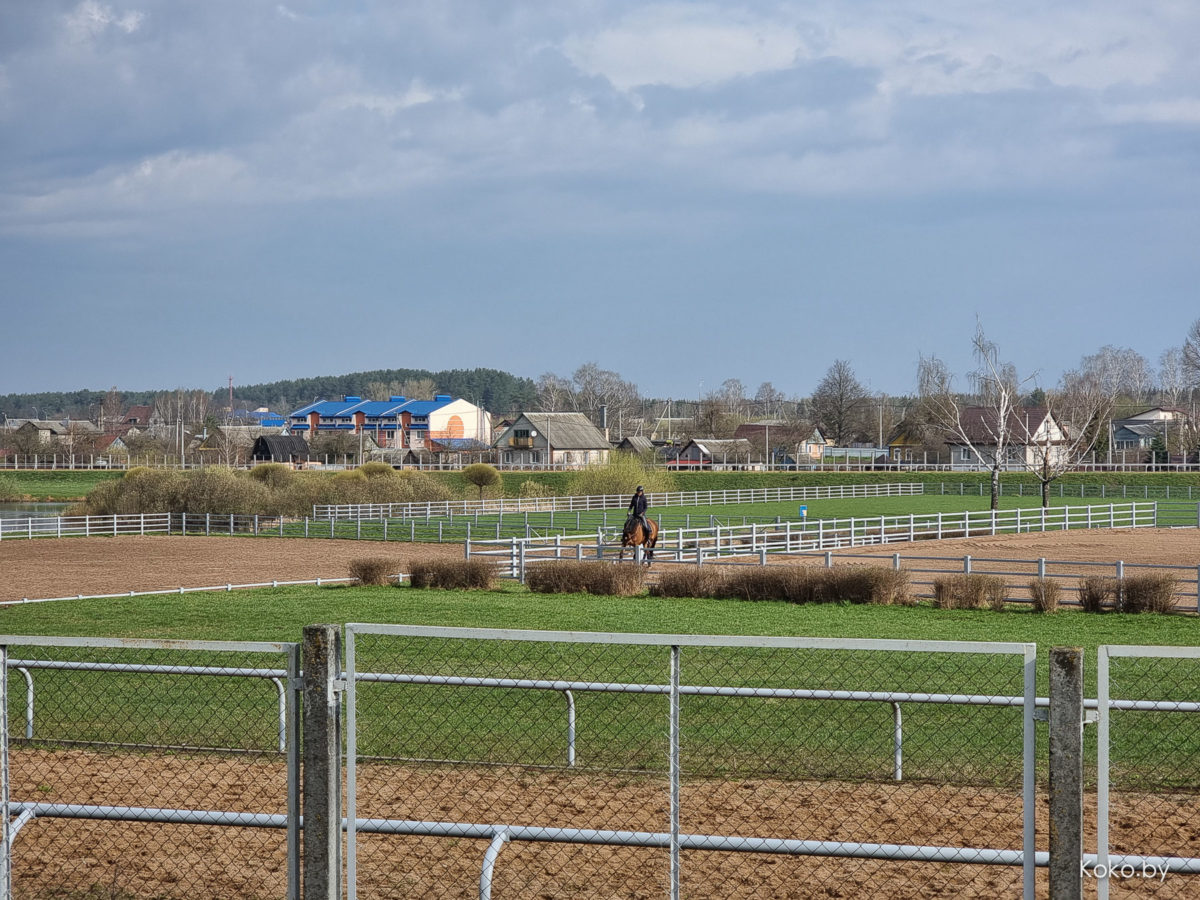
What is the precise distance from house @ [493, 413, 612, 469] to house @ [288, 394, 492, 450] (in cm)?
4463

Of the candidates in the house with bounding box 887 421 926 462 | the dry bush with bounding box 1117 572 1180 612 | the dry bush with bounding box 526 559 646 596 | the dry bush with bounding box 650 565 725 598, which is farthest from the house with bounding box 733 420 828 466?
the dry bush with bounding box 1117 572 1180 612

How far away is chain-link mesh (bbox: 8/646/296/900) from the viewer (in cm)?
664

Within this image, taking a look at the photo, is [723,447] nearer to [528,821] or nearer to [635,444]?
[635,444]

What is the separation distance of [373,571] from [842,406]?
126m

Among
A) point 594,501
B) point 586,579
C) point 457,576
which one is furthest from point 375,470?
point 586,579

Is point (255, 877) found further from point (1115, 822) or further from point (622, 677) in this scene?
point (622, 677)

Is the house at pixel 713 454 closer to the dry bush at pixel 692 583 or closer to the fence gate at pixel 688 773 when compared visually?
the dry bush at pixel 692 583

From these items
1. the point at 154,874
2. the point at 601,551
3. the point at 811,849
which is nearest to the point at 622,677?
the point at 154,874

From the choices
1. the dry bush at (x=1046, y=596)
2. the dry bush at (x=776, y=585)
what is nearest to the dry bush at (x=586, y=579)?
the dry bush at (x=776, y=585)

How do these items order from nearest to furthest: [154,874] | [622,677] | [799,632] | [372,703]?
[154,874]
[372,703]
[622,677]
[799,632]

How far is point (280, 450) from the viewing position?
129 m

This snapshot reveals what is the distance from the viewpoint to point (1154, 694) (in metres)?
13.0

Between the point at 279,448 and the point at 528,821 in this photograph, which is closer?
the point at 528,821

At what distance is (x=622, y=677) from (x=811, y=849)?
828 centimetres
